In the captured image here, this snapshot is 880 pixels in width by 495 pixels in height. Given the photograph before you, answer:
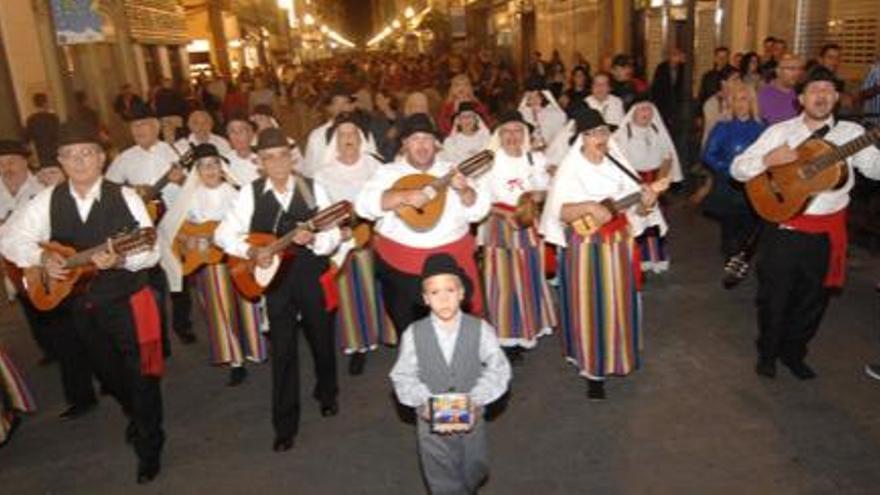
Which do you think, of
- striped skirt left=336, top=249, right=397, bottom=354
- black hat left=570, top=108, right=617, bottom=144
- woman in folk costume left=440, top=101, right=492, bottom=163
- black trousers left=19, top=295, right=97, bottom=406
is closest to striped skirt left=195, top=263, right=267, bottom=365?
striped skirt left=336, top=249, right=397, bottom=354

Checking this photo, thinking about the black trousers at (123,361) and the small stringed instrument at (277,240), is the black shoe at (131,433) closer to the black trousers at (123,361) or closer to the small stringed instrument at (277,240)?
the black trousers at (123,361)

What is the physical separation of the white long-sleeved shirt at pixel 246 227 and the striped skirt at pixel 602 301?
162 centimetres

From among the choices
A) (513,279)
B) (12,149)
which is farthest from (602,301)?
(12,149)

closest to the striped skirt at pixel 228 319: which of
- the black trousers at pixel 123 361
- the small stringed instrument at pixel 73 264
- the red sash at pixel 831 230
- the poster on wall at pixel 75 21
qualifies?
the black trousers at pixel 123 361

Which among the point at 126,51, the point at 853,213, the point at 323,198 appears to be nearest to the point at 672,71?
the point at 853,213

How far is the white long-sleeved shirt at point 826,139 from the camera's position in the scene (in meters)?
4.82

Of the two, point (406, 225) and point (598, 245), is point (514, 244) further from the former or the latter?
point (406, 225)

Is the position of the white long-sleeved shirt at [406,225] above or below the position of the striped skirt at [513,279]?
above

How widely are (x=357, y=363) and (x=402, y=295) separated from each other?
4.15 ft

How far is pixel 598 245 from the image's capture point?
16.4ft

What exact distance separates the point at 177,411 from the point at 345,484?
1902mm

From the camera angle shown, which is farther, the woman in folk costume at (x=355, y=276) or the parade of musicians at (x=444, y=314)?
the woman in folk costume at (x=355, y=276)

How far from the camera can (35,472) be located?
203 inches

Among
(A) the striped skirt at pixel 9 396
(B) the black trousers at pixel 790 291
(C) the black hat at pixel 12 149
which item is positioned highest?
(C) the black hat at pixel 12 149
